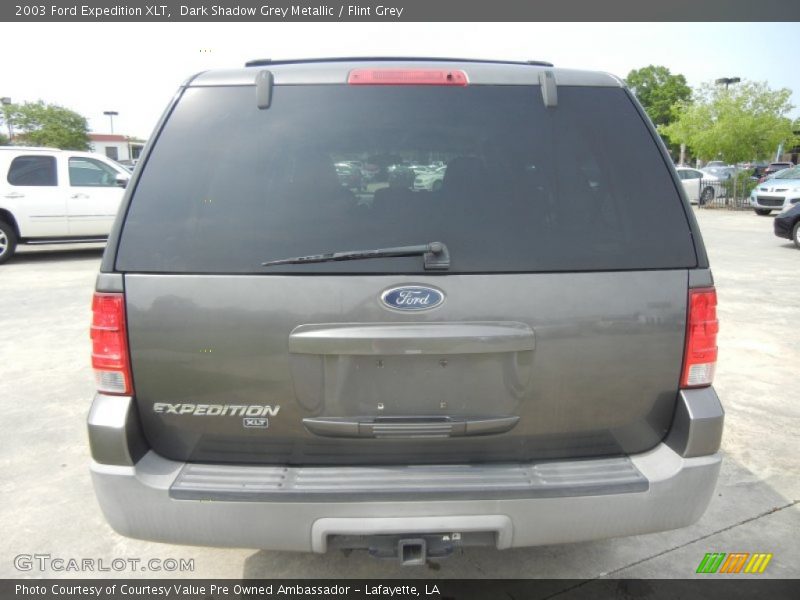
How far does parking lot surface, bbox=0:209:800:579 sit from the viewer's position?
2768mm

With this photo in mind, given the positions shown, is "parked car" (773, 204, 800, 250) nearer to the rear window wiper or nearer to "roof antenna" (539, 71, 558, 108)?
"roof antenna" (539, 71, 558, 108)

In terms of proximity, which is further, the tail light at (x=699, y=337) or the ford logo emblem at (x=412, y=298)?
the tail light at (x=699, y=337)

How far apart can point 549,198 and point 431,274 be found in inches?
19.6

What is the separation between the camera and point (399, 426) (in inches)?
78.7

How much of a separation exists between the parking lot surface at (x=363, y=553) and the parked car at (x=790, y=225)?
6886 mm

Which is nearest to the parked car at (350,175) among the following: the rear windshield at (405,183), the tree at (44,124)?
the rear windshield at (405,183)

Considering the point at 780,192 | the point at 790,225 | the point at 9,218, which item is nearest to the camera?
the point at 9,218

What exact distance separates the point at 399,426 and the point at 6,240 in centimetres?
1179

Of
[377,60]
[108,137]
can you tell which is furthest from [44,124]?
[377,60]

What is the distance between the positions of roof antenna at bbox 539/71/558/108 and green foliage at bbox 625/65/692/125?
61.5 metres

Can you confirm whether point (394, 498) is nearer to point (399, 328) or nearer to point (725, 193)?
point (399, 328)

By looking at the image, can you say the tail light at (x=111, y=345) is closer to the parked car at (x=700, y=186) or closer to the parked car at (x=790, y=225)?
the parked car at (x=790, y=225)

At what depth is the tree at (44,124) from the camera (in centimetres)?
4691

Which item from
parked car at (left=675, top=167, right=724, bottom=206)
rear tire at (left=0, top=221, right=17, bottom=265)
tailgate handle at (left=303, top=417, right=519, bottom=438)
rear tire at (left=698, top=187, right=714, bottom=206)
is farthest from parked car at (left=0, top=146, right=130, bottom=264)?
rear tire at (left=698, top=187, right=714, bottom=206)
